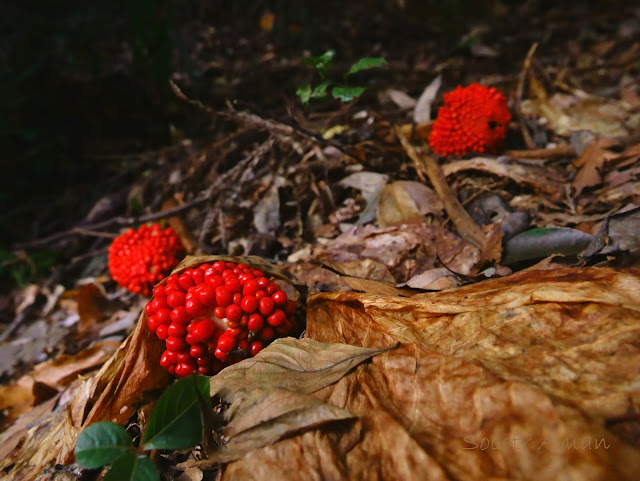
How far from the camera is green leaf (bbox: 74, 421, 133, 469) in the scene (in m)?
0.99

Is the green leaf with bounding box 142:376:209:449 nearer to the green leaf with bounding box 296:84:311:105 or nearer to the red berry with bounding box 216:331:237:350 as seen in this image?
the red berry with bounding box 216:331:237:350

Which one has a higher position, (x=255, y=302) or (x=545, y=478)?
(x=255, y=302)

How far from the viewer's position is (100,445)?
3.34 ft

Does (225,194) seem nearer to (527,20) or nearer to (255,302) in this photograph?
(255,302)

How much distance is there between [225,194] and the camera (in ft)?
9.18

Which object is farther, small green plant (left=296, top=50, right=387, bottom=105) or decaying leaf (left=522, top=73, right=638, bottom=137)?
decaying leaf (left=522, top=73, right=638, bottom=137)

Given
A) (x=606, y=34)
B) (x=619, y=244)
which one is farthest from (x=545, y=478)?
(x=606, y=34)

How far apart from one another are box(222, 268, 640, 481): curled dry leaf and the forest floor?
1 centimetres

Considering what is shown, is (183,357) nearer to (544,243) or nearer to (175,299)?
(175,299)

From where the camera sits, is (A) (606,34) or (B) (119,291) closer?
(B) (119,291)

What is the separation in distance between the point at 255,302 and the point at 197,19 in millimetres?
5263

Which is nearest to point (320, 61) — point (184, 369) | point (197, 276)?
point (197, 276)

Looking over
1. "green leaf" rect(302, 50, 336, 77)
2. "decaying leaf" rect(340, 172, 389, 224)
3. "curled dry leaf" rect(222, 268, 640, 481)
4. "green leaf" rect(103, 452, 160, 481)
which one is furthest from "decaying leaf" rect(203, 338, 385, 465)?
"green leaf" rect(302, 50, 336, 77)

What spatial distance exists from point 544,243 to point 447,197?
0.56 meters
